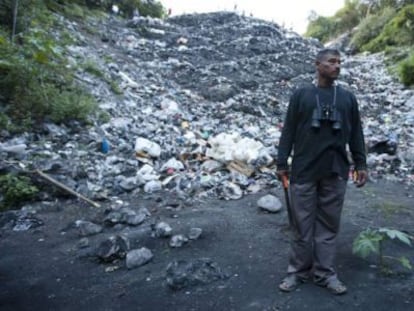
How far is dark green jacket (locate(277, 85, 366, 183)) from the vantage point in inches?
98.6

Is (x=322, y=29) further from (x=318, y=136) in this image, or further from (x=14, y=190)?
(x=318, y=136)

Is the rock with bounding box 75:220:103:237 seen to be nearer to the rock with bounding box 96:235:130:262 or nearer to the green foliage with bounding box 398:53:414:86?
the rock with bounding box 96:235:130:262

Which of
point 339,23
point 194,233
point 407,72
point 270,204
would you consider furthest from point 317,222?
point 339,23

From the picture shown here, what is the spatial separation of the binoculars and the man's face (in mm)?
208

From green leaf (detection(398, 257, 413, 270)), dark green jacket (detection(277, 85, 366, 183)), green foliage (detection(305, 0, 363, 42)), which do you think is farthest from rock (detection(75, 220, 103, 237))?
green foliage (detection(305, 0, 363, 42))

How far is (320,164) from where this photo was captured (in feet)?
8.27

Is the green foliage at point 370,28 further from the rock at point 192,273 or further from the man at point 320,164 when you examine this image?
the rock at point 192,273

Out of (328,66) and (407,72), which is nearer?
(328,66)

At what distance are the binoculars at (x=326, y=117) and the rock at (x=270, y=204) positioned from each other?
1820 millimetres

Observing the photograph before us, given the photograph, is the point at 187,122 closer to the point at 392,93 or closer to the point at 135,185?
the point at 135,185

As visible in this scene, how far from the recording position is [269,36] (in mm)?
15625

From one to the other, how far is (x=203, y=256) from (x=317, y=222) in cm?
99

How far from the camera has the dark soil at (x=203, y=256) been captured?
8.46ft

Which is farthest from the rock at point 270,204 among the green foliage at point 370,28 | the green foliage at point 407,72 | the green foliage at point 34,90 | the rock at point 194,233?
the green foliage at point 370,28
